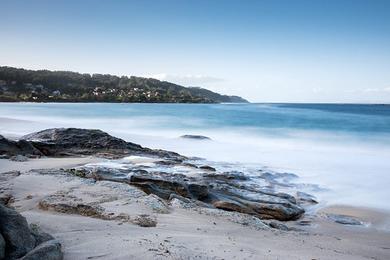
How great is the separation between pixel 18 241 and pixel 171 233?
6.44 feet

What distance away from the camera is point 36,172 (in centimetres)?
895

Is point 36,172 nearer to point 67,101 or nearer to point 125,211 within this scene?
point 125,211

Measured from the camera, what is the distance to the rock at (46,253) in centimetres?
330

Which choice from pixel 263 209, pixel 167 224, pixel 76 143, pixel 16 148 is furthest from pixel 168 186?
pixel 76 143

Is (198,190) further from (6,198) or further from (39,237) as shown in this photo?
(39,237)

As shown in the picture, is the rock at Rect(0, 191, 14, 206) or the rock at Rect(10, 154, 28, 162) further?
the rock at Rect(10, 154, 28, 162)

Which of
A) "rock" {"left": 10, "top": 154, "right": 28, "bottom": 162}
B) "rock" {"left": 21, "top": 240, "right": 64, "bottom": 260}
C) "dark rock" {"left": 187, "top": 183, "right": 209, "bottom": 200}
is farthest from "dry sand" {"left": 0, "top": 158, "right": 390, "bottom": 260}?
"rock" {"left": 10, "top": 154, "right": 28, "bottom": 162}

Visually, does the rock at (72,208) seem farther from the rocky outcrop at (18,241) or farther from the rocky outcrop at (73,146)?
the rocky outcrop at (73,146)

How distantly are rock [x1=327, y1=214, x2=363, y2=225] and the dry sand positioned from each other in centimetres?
19

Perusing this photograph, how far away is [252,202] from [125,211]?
11.8ft

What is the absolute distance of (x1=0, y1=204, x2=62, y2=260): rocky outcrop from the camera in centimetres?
346

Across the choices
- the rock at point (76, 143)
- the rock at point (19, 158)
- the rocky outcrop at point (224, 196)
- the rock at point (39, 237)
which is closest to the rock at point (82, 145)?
the rock at point (76, 143)

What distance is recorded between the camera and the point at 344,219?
8.62m

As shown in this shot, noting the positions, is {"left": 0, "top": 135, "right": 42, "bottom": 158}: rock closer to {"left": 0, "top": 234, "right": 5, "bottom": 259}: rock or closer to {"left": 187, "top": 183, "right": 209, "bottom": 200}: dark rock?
{"left": 187, "top": 183, "right": 209, "bottom": 200}: dark rock
